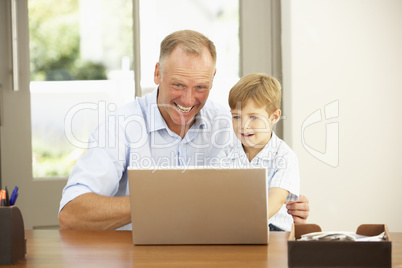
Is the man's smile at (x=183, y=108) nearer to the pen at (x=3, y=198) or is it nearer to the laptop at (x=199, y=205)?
the laptop at (x=199, y=205)

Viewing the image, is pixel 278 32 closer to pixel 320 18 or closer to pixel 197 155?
pixel 320 18

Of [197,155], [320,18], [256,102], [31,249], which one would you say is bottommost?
[31,249]

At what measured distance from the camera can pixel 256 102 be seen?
2.13 m

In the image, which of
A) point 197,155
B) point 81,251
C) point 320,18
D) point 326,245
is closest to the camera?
point 326,245

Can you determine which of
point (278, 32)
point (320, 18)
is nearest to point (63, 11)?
point (278, 32)

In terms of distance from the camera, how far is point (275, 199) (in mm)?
1886

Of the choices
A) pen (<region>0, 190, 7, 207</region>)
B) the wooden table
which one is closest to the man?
the wooden table

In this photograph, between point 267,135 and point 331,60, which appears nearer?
point 267,135

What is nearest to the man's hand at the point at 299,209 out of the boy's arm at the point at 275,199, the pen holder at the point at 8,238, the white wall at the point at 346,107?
the boy's arm at the point at 275,199

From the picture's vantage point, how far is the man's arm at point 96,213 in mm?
1891

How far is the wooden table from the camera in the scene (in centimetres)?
129

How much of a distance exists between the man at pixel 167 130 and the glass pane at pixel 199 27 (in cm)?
73

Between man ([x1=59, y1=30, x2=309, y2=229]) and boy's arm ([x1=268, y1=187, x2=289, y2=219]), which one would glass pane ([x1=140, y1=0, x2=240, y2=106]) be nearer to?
man ([x1=59, y1=30, x2=309, y2=229])

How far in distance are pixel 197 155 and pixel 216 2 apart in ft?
3.95
